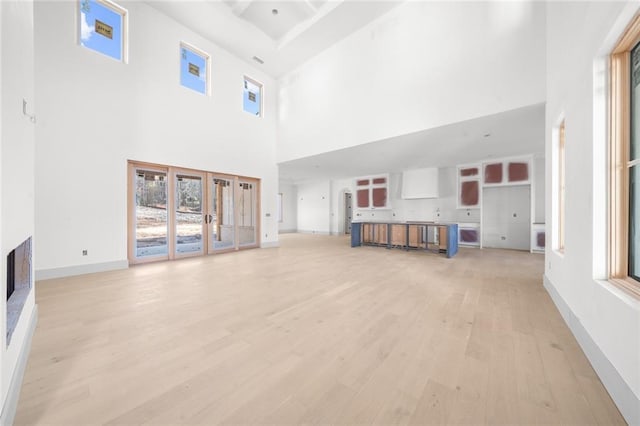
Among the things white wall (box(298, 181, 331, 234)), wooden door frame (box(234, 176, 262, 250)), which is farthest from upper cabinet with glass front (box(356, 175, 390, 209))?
wooden door frame (box(234, 176, 262, 250))

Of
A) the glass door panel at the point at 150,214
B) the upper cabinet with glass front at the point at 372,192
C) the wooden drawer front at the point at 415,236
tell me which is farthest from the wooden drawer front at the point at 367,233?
the glass door panel at the point at 150,214

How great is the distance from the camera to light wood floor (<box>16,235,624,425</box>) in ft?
4.25

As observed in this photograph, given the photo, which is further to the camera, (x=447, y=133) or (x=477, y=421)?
(x=447, y=133)

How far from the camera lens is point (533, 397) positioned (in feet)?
4.57

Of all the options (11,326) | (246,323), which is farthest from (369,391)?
(11,326)

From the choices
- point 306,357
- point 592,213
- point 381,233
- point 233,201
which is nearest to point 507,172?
point 381,233

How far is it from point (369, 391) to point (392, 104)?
5409 millimetres

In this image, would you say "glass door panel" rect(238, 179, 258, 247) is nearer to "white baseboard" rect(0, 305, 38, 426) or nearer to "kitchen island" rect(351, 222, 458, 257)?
"kitchen island" rect(351, 222, 458, 257)

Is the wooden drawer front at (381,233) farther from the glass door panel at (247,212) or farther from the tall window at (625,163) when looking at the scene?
the tall window at (625,163)

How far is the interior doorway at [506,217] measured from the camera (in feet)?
23.7

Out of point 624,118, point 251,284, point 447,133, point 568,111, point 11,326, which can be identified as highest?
point 447,133

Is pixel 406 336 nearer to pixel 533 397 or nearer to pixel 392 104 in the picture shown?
pixel 533 397

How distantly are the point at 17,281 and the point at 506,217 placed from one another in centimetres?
966

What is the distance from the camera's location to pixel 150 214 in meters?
5.34
